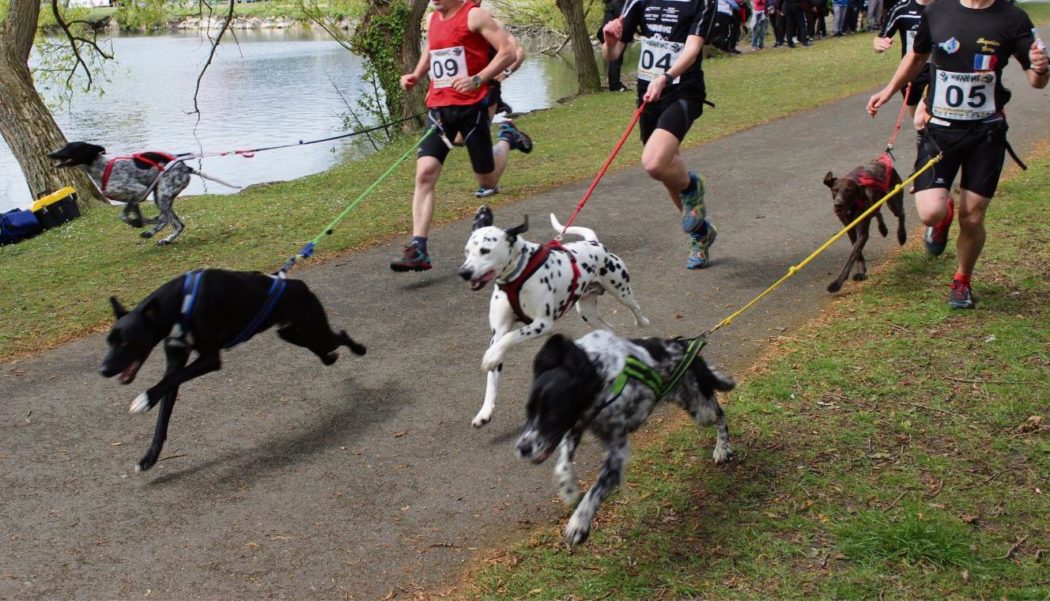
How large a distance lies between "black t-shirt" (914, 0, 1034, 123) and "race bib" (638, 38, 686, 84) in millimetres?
1753

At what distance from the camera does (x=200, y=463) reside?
5.02m

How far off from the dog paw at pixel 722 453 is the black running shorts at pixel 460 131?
409cm

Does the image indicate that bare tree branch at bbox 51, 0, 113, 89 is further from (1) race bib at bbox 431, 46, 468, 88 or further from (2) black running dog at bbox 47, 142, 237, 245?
(1) race bib at bbox 431, 46, 468, 88

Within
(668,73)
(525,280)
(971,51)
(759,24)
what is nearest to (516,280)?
(525,280)

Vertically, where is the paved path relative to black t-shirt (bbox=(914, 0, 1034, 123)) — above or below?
below

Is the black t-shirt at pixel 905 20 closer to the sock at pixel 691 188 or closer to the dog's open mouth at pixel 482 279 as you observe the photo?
the sock at pixel 691 188

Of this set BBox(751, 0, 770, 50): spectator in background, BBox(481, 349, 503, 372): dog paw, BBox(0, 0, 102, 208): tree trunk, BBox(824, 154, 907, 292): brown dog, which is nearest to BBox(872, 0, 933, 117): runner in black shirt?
BBox(824, 154, 907, 292): brown dog

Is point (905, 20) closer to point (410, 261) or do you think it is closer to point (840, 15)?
point (410, 261)

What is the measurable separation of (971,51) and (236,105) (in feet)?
73.7

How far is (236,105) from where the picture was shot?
82.9 ft

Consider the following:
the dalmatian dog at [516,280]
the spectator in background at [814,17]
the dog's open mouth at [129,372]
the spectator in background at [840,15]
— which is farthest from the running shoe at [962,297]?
the spectator in background at [840,15]

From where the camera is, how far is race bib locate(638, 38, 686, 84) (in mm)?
7137

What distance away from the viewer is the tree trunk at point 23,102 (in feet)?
42.8

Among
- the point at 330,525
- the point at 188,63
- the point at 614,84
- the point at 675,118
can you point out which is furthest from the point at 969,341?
the point at 188,63
